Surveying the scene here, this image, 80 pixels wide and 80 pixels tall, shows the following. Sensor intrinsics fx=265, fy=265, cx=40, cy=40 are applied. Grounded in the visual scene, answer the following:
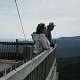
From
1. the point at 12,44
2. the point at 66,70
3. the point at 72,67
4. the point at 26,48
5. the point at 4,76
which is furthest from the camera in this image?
the point at 72,67

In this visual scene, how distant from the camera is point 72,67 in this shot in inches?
6137

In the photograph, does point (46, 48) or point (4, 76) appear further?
point (46, 48)

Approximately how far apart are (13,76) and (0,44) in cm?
1282

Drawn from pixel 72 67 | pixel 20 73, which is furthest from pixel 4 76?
pixel 72 67

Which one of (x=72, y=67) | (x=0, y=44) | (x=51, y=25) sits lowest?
(x=72, y=67)

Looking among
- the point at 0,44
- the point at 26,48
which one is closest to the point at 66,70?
the point at 0,44

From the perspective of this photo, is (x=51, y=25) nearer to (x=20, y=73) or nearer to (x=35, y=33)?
(x=35, y=33)

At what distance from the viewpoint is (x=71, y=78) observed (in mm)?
119000

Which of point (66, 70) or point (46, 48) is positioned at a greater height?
point (46, 48)

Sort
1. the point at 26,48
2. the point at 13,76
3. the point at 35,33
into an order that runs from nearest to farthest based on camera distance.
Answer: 1. the point at 13,76
2. the point at 26,48
3. the point at 35,33

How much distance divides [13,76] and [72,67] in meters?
155

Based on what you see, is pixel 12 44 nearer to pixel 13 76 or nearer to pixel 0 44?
pixel 0 44

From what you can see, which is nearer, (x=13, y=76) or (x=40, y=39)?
(x=13, y=76)

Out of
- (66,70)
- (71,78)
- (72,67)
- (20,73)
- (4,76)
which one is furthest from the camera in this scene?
(72,67)
